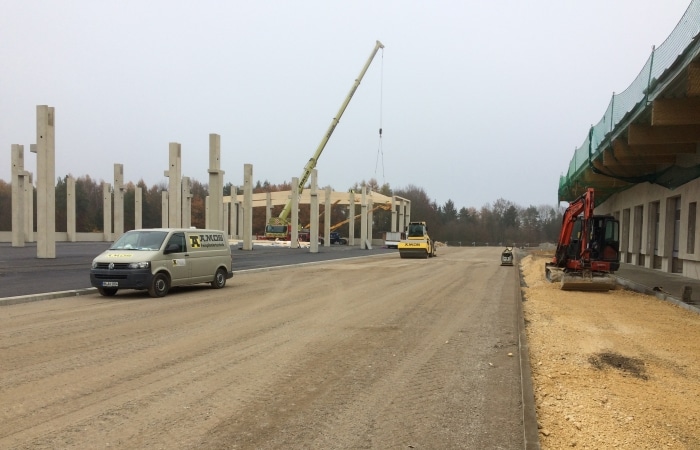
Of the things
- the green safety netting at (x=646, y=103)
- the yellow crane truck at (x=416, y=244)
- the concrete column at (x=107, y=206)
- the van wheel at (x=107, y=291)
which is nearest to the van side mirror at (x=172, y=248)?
the van wheel at (x=107, y=291)

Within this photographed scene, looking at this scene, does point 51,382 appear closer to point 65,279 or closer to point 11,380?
point 11,380

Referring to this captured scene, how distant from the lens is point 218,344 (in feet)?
27.4

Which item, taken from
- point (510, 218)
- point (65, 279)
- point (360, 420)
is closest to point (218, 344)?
point (360, 420)

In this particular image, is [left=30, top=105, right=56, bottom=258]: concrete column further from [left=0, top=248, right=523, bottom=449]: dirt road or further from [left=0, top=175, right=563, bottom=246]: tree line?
[left=0, top=175, right=563, bottom=246]: tree line

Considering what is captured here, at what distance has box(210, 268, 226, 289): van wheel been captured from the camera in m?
16.8

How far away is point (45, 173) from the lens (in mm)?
25234

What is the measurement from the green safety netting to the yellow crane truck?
1252 cm

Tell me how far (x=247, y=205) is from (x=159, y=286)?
28.7 m

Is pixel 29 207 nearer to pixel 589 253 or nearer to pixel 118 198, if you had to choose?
pixel 118 198

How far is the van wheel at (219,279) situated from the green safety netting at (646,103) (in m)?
12.8

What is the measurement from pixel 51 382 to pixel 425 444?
4351mm

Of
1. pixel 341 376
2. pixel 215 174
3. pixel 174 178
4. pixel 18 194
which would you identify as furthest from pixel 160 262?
pixel 18 194

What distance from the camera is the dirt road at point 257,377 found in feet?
15.3

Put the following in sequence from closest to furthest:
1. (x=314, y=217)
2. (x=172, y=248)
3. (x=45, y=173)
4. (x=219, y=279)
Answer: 1. (x=172, y=248)
2. (x=219, y=279)
3. (x=45, y=173)
4. (x=314, y=217)
